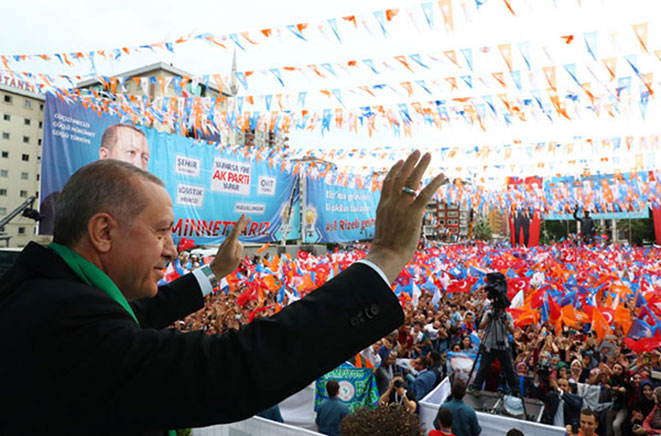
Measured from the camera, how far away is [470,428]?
4.79 meters

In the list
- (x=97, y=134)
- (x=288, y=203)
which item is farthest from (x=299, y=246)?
(x=97, y=134)

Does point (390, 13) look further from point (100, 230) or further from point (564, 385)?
point (100, 230)

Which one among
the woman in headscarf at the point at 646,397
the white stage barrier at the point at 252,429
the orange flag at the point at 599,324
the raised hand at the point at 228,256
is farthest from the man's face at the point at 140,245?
the orange flag at the point at 599,324

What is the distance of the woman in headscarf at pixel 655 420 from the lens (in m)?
4.92

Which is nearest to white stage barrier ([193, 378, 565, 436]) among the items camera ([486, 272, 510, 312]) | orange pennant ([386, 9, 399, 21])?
camera ([486, 272, 510, 312])

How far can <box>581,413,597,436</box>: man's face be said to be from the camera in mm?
4469

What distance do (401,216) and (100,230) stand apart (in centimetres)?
75

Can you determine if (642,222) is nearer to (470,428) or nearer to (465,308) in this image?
(465,308)

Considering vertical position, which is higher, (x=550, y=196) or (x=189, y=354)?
(x=550, y=196)

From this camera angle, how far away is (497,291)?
651 centimetres

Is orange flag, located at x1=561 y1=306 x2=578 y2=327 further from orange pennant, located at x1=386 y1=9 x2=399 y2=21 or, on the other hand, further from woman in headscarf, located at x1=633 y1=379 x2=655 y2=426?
orange pennant, located at x1=386 y1=9 x2=399 y2=21

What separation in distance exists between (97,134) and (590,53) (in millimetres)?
14020

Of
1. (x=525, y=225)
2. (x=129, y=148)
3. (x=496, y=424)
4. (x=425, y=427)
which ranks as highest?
(x=129, y=148)

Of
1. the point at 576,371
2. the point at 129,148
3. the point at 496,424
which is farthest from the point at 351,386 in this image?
the point at 129,148
